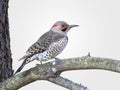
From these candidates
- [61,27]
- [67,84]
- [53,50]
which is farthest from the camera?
[61,27]

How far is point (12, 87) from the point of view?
254 cm

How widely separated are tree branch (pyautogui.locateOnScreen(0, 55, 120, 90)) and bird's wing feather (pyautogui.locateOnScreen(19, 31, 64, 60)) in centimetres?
26

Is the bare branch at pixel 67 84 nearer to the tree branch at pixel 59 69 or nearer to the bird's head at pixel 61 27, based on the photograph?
the tree branch at pixel 59 69

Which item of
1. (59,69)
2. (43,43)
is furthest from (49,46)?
(59,69)

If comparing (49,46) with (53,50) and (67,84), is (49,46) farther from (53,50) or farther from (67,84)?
(67,84)

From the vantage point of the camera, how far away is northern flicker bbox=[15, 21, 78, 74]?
2.84 meters

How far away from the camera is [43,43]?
2.95 m

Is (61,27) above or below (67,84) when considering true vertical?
above

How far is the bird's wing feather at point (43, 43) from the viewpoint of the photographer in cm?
285

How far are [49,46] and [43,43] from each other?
0.04 meters

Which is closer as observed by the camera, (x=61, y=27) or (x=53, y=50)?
(x=53, y=50)

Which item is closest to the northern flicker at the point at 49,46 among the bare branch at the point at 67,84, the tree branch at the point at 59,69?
the tree branch at the point at 59,69

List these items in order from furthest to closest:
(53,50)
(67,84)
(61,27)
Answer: (61,27), (53,50), (67,84)

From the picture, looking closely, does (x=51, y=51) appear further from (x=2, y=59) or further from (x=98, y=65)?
(x=98, y=65)
